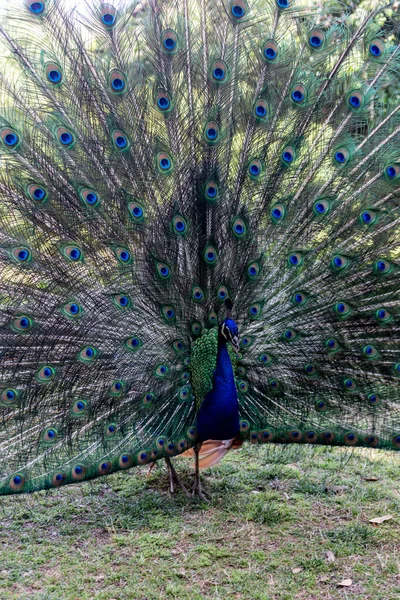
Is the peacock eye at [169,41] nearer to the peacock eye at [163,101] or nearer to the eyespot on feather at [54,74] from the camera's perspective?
the peacock eye at [163,101]

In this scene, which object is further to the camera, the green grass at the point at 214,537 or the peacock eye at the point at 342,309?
the peacock eye at the point at 342,309

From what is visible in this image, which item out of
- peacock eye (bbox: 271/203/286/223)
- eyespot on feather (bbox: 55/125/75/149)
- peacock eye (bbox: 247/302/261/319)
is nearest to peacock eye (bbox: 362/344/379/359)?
peacock eye (bbox: 247/302/261/319)

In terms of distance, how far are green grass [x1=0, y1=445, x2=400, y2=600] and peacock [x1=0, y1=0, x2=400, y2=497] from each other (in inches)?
17.3

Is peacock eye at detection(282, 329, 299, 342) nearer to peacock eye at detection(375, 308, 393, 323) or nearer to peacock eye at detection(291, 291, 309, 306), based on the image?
peacock eye at detection(291, 291, 309, 306)

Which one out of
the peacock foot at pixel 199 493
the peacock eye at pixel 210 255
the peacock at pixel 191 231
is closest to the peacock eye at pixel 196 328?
the peacock at pixel 191 231

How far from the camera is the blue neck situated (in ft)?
11.1

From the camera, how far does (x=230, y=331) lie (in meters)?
3.15

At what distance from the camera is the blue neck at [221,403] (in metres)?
3.39

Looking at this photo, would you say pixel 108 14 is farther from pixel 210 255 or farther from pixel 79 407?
pixel 79 407

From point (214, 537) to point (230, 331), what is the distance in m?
1.15

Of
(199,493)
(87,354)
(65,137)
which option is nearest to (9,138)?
(65,137)

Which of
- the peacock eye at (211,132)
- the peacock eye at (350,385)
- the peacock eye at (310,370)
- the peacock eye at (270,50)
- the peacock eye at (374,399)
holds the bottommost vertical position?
the peacock eye at (374,399)

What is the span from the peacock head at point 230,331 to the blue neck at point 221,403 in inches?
5.3

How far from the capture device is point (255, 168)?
10.9ft
